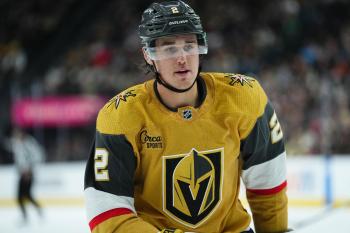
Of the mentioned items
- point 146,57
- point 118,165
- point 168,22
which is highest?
point 168,22

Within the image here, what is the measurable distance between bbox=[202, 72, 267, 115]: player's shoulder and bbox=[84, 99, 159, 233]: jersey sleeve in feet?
1.11

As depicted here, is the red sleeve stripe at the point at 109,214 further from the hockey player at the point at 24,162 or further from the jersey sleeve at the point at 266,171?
the hockey player at the point at 24,162

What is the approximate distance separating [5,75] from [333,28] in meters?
4.17

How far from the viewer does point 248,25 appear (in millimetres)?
9172

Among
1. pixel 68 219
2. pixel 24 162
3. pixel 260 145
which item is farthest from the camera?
pixel 24 162

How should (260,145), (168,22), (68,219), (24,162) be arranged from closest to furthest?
(168,22), (260,145), (68,219), (24,162)

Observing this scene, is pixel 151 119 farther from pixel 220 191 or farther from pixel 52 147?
pixel 52 147

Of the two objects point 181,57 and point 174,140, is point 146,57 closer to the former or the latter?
point 181,57

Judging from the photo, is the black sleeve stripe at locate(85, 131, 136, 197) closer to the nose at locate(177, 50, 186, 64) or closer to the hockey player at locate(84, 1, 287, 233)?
the hockey player at locate(84, 1, 287, 233)

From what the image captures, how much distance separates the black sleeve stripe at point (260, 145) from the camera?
213 centimetres

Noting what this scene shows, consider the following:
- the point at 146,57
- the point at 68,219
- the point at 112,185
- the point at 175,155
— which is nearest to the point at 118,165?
the point at 112,185

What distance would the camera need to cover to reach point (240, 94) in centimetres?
211

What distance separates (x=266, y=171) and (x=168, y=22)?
1.97 ft

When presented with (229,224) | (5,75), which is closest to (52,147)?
(5,75)
